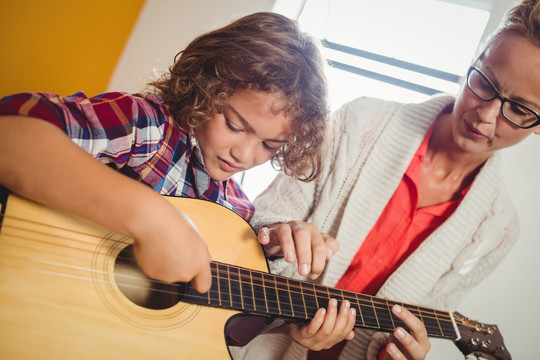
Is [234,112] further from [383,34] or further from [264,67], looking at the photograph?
[383,34]

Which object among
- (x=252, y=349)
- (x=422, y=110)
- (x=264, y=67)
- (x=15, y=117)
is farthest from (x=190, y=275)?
(x=422, y=110)

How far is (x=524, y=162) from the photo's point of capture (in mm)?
1675

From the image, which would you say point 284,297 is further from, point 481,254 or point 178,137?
point 481,254

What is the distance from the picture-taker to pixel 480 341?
100 centimetres

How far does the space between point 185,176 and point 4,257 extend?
0.47m

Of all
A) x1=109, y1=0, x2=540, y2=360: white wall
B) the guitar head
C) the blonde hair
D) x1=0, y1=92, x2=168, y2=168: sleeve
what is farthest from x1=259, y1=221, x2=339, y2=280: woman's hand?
x1=109, y1=0, x2=540, y2=360: white wall

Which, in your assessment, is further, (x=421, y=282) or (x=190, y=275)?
(x=421, y=282)

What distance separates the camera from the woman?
3.86 feet

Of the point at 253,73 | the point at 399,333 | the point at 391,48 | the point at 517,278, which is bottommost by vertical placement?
the point at 517,278

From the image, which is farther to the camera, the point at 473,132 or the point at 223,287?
the point at 473,132

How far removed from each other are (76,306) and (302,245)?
0.49 m

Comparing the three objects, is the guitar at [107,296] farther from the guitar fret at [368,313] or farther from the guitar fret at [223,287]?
the guitar fret at [368,313]

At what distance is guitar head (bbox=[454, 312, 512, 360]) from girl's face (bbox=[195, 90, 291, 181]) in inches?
30.4

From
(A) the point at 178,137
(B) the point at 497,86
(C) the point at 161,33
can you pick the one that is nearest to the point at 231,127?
(A) the point at 178,137
